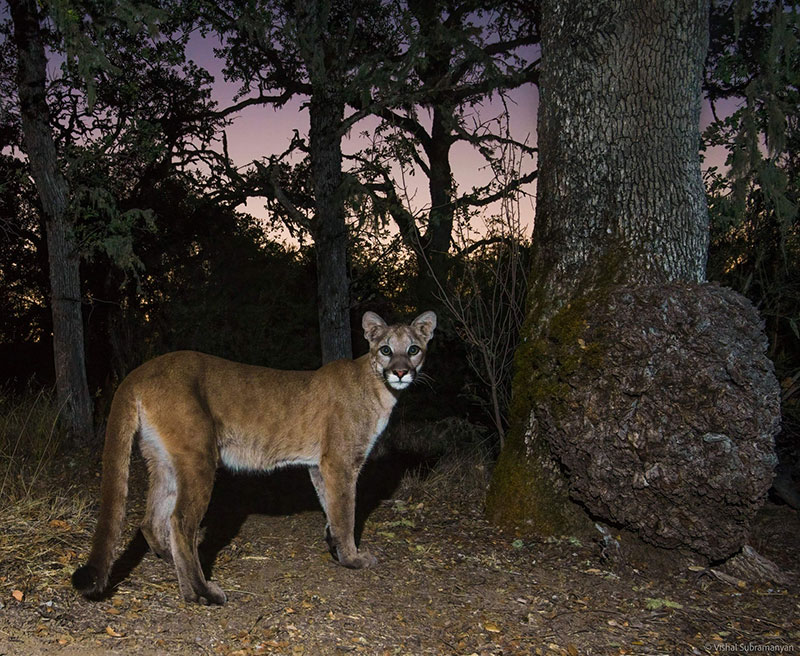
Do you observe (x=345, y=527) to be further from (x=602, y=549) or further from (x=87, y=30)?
Result: (x=87, y=30)

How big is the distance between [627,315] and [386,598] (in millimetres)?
2671

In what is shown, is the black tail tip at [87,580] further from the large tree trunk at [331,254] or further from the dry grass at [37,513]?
the large tree trunk at [331,254]

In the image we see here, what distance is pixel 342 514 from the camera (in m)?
5.54

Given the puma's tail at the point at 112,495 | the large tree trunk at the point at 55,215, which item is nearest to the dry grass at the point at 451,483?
the puma's tail at the point at 112,495

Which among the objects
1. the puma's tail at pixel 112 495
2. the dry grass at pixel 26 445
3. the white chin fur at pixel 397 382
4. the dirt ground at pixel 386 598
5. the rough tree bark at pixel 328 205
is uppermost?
the rough tree bark at pixel 328 205

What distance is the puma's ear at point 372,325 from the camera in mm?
6152

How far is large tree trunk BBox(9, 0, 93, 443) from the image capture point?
10.2 meters


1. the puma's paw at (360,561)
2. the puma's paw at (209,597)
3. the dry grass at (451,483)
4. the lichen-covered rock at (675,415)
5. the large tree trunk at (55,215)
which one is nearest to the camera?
the puma's paw at (209,597)

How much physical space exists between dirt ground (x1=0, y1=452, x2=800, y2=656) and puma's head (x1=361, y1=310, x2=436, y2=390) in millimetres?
1388

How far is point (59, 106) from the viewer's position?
11758 millimetres

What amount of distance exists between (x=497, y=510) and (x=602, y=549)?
96 centimetres

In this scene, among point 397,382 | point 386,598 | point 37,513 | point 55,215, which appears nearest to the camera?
point 386,598

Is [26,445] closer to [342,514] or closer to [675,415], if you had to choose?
[342,514]

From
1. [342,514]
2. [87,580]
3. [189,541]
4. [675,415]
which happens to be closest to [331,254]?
[342,514]
